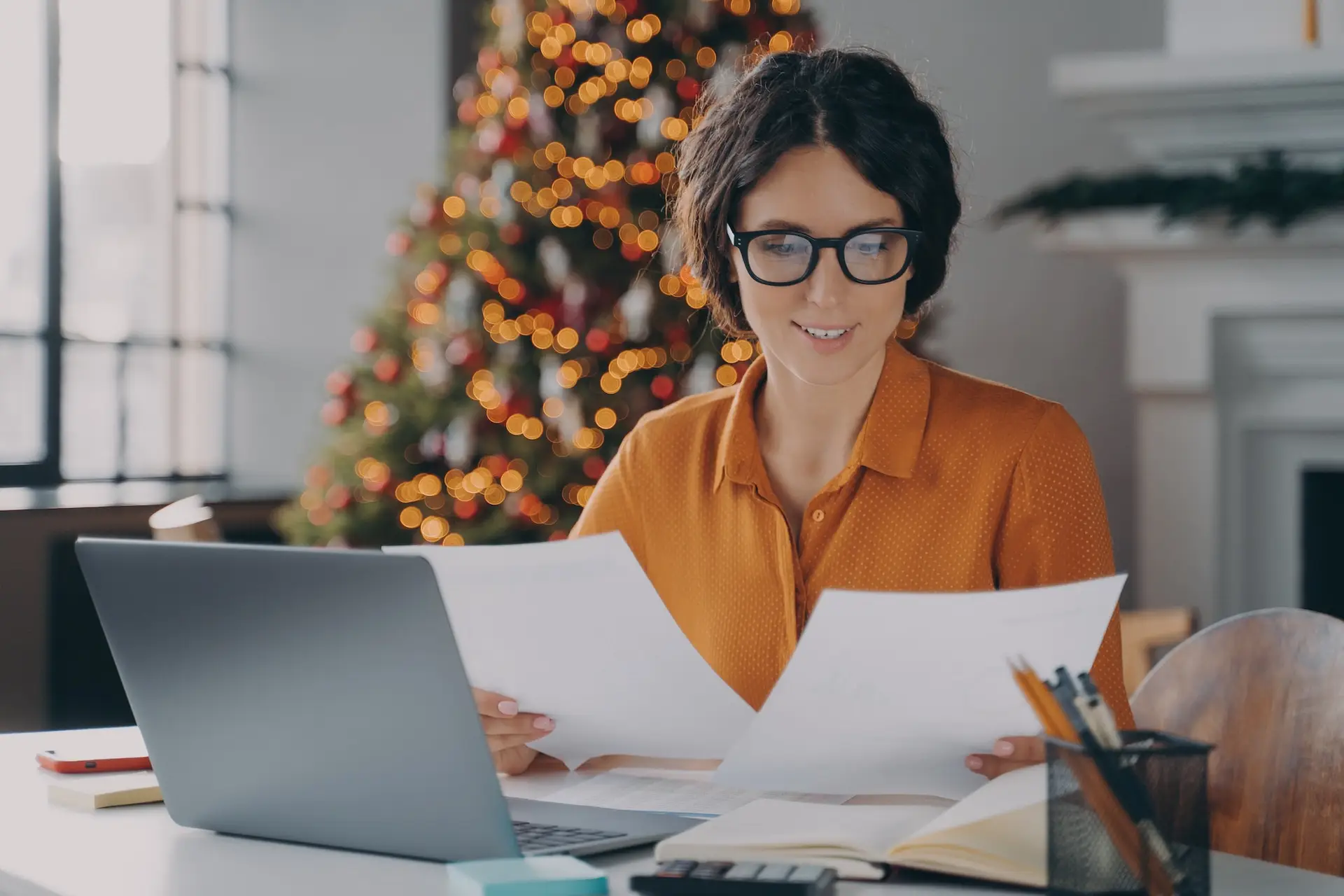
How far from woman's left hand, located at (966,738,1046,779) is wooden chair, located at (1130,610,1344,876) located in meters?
0.20

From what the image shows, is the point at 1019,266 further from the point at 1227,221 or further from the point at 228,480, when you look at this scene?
the point at 228,480

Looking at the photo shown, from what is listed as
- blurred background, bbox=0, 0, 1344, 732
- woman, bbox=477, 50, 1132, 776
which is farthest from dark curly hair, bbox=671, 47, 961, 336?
blurred background, bbox=0, 0, 1344, 732

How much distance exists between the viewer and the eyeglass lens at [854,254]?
1300 mm

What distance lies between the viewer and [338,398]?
11.8 ft

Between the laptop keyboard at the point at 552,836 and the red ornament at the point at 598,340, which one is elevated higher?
the red ornament at the point at 598,340

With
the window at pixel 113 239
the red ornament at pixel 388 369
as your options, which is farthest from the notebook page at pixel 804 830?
the window at pixel 113 239

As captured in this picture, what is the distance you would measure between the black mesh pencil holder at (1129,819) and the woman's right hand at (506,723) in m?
0.49

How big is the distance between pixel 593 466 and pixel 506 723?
217 centimetres

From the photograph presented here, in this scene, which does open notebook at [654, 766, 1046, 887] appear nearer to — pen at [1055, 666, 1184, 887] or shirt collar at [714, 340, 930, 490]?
pen at [1055, 666, 1184, 887]

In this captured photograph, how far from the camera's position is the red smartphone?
46.6 inches

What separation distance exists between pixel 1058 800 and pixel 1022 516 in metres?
0.62

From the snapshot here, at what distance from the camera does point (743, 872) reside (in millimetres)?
807

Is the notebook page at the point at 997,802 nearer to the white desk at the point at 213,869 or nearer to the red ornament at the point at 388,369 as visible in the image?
the white desk at the point at 213,869

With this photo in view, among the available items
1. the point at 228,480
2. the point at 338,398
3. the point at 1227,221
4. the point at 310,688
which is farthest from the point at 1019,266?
the point at 310,688
